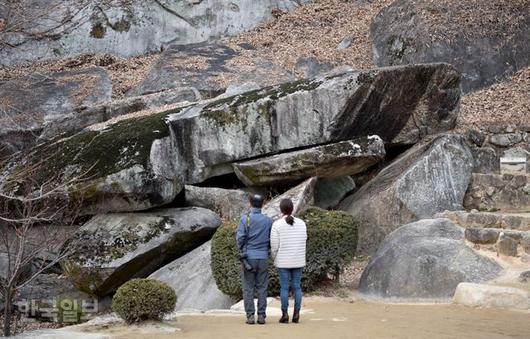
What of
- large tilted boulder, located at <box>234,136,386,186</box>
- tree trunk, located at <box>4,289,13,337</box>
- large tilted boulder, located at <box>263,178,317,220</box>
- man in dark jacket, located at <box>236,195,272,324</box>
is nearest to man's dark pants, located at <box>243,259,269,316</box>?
man in dark jacket, located at <box>236,195,272,324</box>

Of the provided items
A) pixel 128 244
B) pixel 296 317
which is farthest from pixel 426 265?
pixel 128 244

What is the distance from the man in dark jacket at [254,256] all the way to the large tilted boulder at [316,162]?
485 cm

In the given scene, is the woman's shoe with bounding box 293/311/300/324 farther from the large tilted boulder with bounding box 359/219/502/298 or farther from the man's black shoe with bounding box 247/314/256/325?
the large tilted boulder with bounding box 359/219/502/298

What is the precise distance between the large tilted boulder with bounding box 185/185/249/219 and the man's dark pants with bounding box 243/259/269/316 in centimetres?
557

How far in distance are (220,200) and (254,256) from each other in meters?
5.92

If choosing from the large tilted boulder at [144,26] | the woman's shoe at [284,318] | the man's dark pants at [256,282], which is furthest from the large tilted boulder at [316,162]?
the large tilted boulder at [144,26]

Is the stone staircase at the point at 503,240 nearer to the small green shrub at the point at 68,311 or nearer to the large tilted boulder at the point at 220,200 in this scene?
the large tilted boulder at the point at 220,200

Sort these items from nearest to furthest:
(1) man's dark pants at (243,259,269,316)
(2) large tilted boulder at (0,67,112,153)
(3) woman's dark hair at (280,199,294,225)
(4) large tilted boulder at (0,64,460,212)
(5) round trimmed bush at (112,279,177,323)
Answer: (5) round trimmed bush at (112,279,177,323) < (1) man's dark pants at (243,259,269,316) < (3) woman's dark hair at (280,199,294,225) < (4) large tilted boulder at (0,64,460,212) < (2) large tilted boulder at (0,67,112,153)

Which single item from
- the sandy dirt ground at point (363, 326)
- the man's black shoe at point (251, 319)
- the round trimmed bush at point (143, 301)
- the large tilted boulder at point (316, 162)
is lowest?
the sandy dirt ground at point (363, 326)

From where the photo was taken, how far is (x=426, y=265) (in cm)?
985

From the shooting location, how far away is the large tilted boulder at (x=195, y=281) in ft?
36.9

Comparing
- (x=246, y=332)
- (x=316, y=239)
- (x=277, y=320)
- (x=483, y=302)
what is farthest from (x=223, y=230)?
(x=483, y=302)

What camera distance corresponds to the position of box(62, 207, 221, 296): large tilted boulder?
12.5 meters

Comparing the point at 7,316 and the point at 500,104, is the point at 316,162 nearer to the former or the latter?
the point at 500,104
